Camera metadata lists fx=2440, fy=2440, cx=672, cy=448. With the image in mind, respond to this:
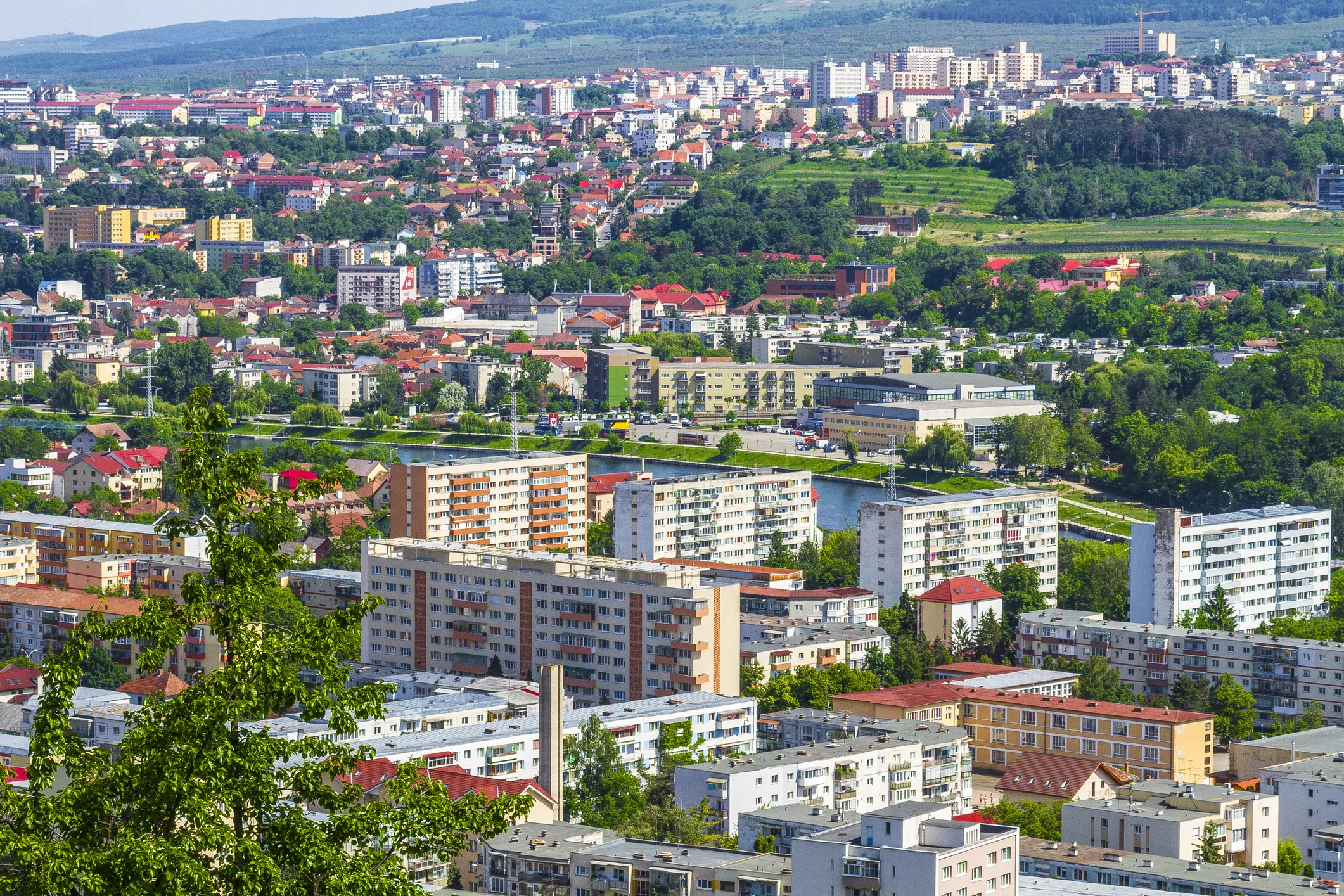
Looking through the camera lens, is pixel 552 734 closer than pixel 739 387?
Yes

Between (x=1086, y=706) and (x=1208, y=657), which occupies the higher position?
(x=1086, y=706)

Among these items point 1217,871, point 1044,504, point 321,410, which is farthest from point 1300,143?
point 1217,871

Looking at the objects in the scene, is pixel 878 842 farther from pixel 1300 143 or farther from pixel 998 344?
pixel 1300 143

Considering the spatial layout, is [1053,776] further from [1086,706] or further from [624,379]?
[624,379]

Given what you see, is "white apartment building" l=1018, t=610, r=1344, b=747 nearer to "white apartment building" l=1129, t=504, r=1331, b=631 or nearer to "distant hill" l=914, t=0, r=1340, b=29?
"white apartment building" l=1129, t=504, r=1331, b=631

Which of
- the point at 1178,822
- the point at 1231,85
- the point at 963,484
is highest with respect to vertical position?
the point at 1231,85

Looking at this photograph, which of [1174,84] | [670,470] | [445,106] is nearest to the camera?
[670,470]

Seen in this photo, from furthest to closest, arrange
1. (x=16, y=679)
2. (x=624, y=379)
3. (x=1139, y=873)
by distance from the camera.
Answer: (x=624, y=379) → (x=16, y=679) → (x=1139, y=873)

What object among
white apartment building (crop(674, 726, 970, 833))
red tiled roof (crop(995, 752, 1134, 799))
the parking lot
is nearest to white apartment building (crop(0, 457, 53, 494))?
the parking lot

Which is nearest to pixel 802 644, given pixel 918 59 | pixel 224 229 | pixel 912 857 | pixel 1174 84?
pixel 912 857
